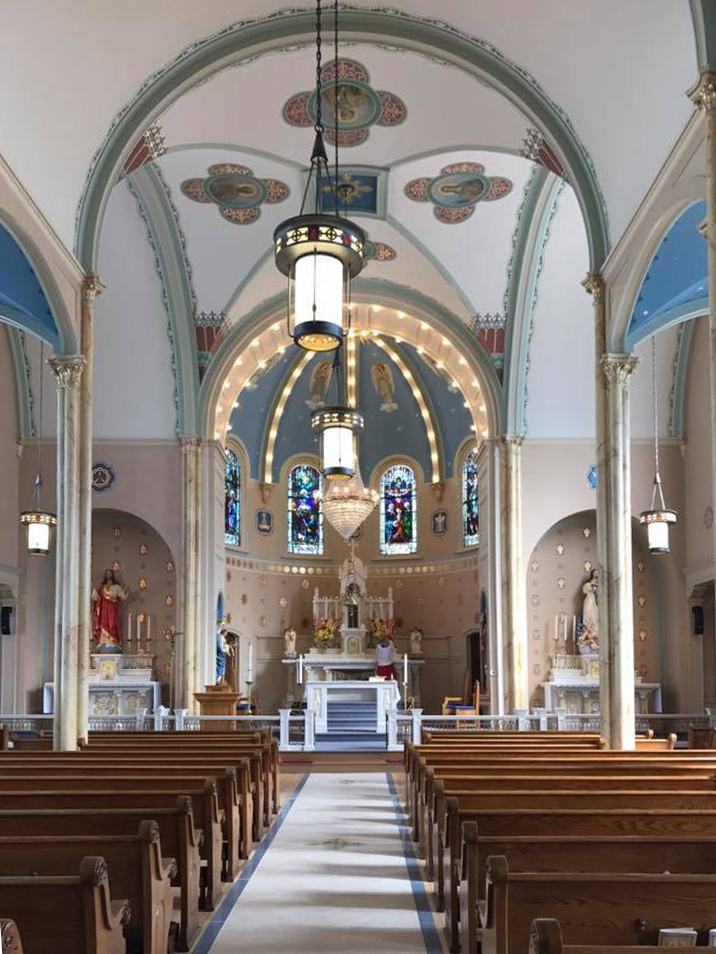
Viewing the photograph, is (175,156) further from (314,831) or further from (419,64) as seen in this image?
(314,831)

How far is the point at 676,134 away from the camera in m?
11.1

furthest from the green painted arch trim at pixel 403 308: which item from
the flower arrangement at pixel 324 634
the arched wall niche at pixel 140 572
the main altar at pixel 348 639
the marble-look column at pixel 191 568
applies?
the main altar at pixel 348 639

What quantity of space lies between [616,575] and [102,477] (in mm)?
→ 12759

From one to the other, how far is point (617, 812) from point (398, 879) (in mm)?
2423

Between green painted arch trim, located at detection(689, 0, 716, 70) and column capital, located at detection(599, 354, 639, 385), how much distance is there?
4.31 metres

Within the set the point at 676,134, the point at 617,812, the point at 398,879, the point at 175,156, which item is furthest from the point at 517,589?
the point at 617,812

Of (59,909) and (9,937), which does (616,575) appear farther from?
(9,937)

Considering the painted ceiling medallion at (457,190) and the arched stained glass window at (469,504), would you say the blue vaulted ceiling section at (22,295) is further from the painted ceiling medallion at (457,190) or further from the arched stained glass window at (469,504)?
the arched stained glass window at (469,504)

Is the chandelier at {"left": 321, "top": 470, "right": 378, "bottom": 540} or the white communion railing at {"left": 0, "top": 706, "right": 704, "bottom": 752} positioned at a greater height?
the chandelier at {"left": 321, "top": 470, "right": 378, "bottom": 540}

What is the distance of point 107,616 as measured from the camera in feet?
74.0

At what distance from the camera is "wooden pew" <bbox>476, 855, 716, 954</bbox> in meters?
4.06

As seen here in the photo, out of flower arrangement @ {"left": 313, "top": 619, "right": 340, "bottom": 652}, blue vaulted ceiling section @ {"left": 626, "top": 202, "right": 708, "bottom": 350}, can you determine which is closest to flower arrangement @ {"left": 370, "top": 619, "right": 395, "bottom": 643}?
flower arrangement @ {"left": 313, "top": 619, "right": 340, "bottom": 652}

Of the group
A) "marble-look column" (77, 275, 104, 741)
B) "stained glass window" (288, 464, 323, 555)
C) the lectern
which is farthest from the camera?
"stained glass window" (288, 464, 323, 555)

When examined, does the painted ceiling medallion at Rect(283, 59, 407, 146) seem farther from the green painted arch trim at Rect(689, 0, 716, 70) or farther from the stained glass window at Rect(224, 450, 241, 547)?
the stained glass window at Rect(224, 450, 241, 547)
